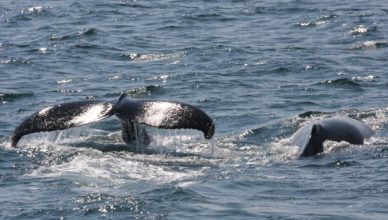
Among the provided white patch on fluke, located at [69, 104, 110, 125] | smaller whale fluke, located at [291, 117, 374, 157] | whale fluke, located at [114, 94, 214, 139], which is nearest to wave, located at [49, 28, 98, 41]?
smaller whale fluke, located at [291, 117, 374, 157]

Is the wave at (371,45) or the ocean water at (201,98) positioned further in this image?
the wave at (371,45)

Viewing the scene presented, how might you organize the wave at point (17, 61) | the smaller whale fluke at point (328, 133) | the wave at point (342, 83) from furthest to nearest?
the wave at point (17, 61)
the wave at point (342, 83)
the smaller whale fluke at point (328, 133)

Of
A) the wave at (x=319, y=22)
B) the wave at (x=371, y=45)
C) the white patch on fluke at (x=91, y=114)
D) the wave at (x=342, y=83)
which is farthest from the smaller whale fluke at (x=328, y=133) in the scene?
the wave at (x=319, y=22)

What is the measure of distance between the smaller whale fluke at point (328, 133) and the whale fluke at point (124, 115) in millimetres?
1670

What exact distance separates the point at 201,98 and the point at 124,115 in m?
6.07

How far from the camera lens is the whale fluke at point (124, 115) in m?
12.3

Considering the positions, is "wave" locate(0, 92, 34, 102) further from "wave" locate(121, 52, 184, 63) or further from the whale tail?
the whale tail

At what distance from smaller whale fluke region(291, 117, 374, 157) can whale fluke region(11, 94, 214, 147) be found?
1670 mm

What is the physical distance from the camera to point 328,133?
45.5 ft

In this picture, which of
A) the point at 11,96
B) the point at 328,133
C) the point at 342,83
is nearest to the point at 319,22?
the point at 342,83

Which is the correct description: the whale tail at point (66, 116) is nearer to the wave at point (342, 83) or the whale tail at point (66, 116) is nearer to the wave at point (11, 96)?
the wave at point (11, 96)

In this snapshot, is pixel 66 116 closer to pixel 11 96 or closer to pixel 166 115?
pixel 166 115

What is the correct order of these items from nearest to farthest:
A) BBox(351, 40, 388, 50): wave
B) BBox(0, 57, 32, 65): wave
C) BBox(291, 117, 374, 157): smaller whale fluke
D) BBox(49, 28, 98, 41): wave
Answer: BBox(291, 117, 374, 157): smaller whale fluke, BBox(0, 57, 32, 65): wave, BBox(351, 40, 388, 50): wave, BBox(49, 28, 98, 41): wave

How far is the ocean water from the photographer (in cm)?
1147
